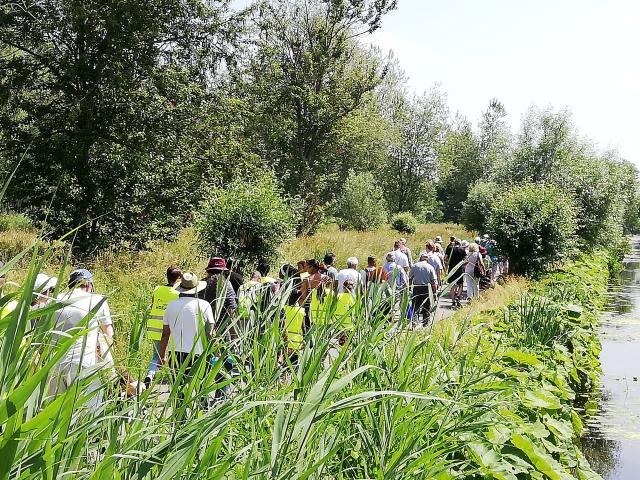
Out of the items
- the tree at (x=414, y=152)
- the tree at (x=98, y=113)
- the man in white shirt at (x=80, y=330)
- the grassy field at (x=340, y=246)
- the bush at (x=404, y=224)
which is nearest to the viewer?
the man in white shirt at (x=80, y=330)

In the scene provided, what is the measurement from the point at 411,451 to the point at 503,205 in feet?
64.8

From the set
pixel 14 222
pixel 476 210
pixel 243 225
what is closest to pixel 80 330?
pixel 243 225

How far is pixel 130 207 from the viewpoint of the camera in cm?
1852

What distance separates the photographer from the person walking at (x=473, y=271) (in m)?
16.4

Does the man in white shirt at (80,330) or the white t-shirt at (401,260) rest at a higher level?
the man in white shirt at (80,330)

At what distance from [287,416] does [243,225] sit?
1414 cm

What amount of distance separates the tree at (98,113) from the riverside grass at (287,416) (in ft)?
44.2

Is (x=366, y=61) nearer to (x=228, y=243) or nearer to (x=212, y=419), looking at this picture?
(x=228, y=243)

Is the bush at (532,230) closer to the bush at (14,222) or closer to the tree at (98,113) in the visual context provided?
the tree at (98,113)

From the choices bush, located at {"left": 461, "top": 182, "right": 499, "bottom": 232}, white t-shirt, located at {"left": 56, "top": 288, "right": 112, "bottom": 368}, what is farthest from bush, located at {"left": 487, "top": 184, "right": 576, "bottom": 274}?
bush, located at {"left": 461, "top": 182, "right": 499, "bottom": 232}

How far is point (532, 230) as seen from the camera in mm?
21031

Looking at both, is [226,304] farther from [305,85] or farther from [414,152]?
[414,152]

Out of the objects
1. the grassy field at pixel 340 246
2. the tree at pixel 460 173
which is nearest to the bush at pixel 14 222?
the grassy field at pixel 340 246

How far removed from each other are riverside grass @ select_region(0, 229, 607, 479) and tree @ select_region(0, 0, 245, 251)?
44.2 ft
